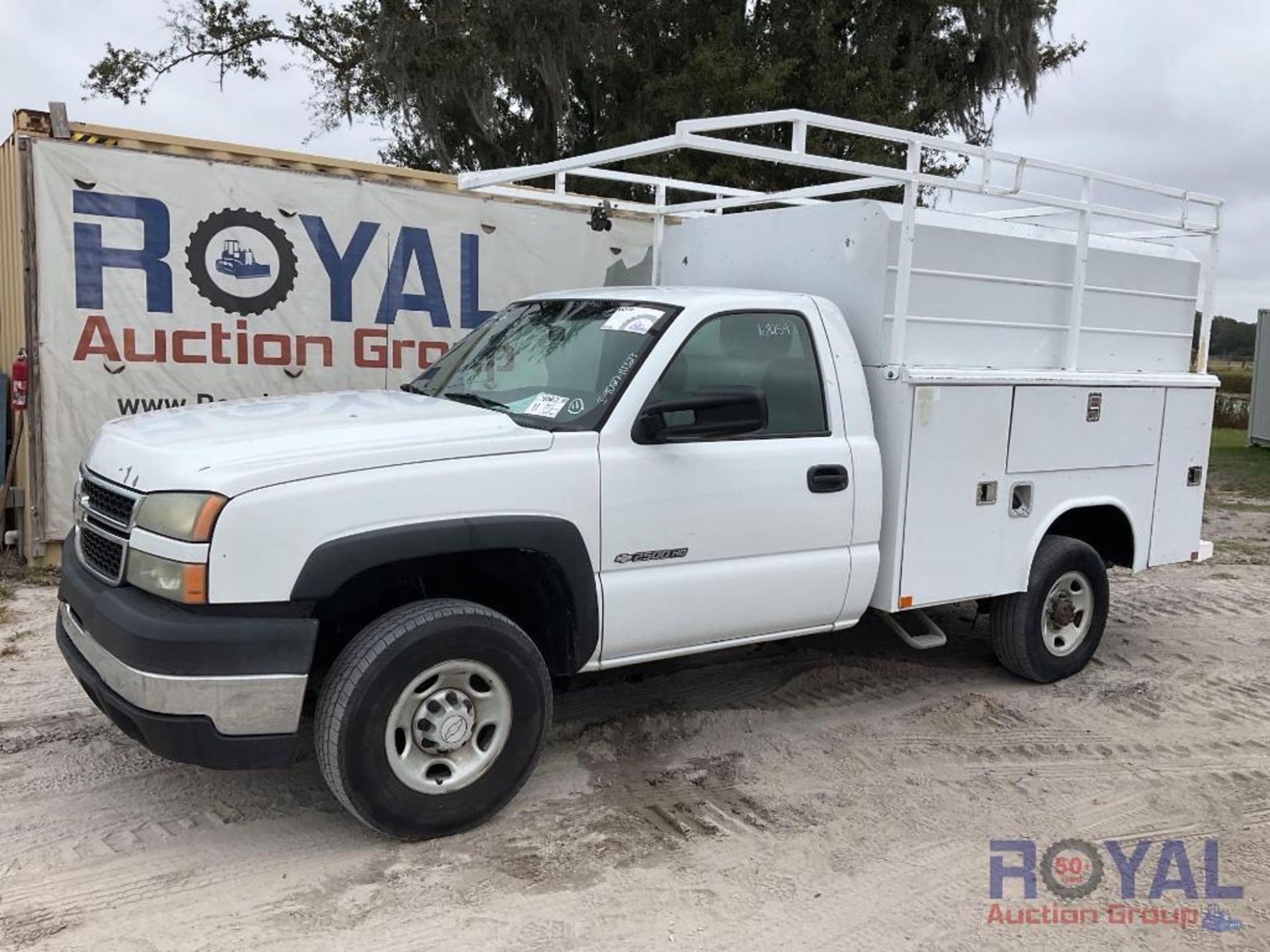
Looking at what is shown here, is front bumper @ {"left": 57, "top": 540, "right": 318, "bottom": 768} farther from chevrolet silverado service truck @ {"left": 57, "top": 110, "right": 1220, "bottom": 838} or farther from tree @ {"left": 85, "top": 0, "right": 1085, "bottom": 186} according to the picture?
tree @ {"left": 85, "top": 0, "right": 1085, "bottom": 186}

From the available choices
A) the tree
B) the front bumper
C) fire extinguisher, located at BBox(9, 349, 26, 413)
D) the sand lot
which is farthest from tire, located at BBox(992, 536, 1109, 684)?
the tree

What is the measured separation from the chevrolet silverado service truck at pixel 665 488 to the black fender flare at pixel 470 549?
0.4 inches

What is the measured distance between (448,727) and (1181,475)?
175 inches

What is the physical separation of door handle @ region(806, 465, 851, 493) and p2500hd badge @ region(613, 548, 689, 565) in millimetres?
665

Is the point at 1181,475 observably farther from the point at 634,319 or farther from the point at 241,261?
the point at 241,261

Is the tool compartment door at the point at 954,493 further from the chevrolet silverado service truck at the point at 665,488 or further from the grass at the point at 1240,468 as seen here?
the grass at the point at 1240,468

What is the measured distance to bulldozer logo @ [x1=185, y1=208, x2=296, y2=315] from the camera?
25.5 ft

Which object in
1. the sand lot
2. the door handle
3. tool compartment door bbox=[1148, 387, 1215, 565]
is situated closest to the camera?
the sand lot

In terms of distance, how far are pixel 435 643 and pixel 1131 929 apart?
238cm

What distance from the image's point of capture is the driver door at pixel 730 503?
3.97 metres

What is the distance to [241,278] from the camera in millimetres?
7914

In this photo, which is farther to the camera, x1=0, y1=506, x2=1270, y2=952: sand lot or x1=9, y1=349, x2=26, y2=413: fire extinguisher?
x1=9, y1=349, x2=26, y2=413: fire extinguisher

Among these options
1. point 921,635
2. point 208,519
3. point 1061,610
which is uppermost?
point 208,519

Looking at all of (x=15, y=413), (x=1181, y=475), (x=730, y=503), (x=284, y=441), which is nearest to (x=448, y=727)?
(x=284, y=441)
